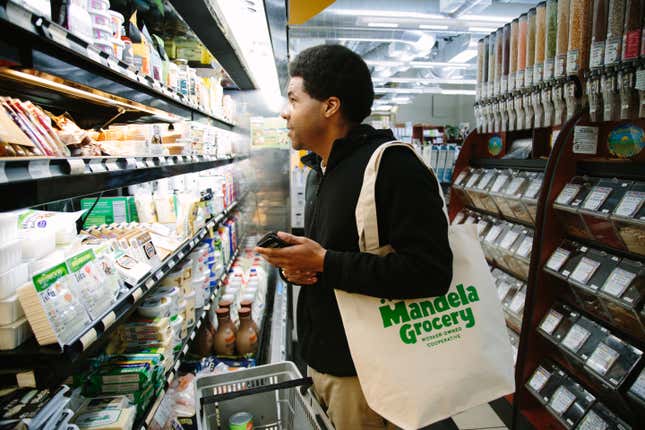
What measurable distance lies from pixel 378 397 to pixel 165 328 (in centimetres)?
116

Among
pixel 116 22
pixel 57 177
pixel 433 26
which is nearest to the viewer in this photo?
pixel 57 177

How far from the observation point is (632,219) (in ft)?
6.14

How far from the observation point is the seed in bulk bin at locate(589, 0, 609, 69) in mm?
2100

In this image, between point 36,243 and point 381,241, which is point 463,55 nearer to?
point 381,241

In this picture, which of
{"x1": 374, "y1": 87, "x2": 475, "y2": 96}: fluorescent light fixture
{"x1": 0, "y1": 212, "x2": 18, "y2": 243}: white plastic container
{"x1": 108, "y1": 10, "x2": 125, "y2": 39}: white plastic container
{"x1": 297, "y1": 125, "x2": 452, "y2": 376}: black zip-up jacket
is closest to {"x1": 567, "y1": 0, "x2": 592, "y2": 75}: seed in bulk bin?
{"x1": 297, "y1": 125, "x2": 452, "y2": 376}: black zip-up jacket

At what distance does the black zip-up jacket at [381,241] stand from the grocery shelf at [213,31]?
4.89 ft

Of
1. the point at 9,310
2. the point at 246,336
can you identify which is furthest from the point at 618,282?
the point at 9,310

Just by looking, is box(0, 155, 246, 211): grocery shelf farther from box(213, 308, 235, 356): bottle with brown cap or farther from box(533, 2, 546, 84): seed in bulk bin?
box(533, 2, 546, 84): seed in bulk bin

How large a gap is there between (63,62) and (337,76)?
0.93 m

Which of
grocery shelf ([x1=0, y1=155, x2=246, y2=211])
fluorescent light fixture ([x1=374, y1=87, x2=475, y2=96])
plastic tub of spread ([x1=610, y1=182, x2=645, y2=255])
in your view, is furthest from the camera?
fluorescent light fixture ([x1=374, y1=87, x2=475, y2=96])

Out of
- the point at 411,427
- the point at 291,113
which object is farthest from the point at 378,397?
the point at 291,113

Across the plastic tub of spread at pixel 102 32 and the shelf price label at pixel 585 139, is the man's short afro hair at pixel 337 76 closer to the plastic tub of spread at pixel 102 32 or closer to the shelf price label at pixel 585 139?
the plastic tub of spread at pixel 102 32

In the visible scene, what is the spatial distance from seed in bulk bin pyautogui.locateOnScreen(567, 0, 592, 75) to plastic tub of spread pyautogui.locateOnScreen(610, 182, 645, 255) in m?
0.79

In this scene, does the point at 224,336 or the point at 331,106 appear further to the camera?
the point at 224,336
